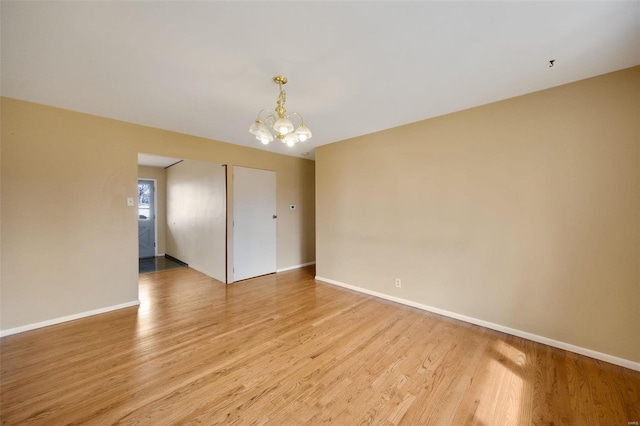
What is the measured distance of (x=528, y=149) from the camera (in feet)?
7.76

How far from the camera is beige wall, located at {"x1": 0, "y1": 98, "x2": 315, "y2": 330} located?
8.13 ft

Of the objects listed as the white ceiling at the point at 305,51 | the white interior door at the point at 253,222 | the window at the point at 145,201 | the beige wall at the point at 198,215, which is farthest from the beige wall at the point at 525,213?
the window at the point at 145,201

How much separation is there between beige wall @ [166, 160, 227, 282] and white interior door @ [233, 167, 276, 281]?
0.24 m

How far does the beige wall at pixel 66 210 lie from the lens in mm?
2479

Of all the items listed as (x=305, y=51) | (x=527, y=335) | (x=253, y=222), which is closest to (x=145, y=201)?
(x=253, y=222)

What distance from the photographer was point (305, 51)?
175 centimetres

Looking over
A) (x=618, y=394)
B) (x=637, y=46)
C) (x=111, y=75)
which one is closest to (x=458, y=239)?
(x=618, y=394)

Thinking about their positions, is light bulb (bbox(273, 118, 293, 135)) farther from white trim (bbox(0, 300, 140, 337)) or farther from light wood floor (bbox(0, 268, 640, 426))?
white trim (bbox(0, 300, 140, 337))

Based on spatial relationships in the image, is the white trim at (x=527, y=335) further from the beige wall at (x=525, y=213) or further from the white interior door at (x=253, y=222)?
the white interior door at (x=253, y=222)

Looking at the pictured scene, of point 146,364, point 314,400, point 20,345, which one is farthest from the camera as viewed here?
point 20,345

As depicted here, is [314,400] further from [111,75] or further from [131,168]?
[131,168]

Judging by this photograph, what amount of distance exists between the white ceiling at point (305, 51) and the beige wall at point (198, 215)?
194cm

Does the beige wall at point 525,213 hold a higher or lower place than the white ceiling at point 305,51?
lower

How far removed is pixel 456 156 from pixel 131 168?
4.22 metres
